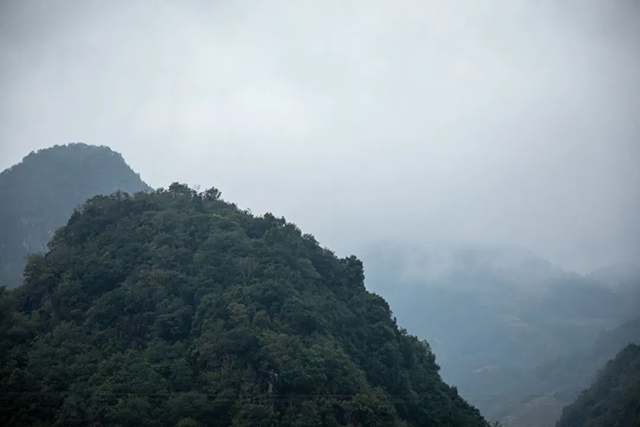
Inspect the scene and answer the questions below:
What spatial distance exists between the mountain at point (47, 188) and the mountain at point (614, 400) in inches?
3342

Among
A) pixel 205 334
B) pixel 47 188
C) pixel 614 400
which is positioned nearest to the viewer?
pixel 205 334

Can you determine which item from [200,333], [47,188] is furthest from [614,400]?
[47,188]

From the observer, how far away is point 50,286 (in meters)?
40.9

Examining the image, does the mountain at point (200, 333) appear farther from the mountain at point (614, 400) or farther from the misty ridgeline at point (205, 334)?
the mountain at point (614, 400)

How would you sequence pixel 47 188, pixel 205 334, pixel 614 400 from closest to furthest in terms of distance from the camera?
pixel 205 334, pixel 614 400, pixel 47 188

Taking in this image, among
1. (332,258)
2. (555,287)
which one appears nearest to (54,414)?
(332,258)

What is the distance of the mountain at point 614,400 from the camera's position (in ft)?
177

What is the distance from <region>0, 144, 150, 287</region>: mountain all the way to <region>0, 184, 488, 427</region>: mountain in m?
66.1

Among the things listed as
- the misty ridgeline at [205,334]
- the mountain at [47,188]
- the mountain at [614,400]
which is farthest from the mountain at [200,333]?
the mountain at [47,188]

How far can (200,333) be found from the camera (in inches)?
1405

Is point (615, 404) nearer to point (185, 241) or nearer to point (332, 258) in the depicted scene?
point (332, 258)

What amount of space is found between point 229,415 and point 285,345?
552 cm

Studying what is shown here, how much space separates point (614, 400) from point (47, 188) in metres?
107

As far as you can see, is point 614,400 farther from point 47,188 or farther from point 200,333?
point 47,188
